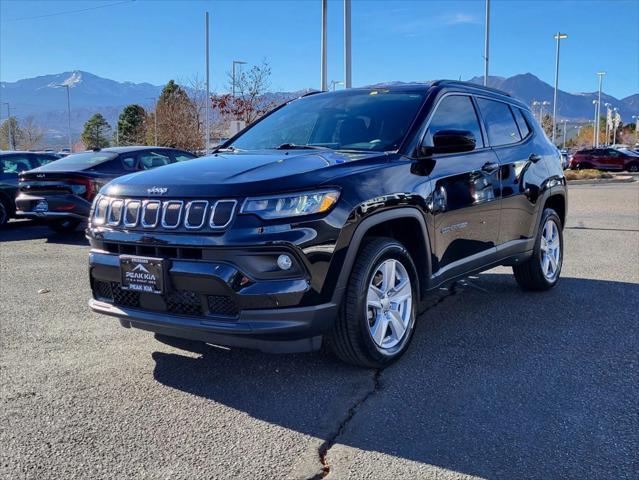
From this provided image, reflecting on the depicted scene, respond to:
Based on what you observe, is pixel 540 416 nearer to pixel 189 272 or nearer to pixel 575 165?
pixel 189 272

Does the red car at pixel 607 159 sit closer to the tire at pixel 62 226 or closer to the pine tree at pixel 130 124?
the pine tree at pixel 130 124

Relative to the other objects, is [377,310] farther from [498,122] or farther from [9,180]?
[9,180]

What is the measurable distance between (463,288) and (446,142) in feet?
8.14

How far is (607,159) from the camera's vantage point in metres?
40.8

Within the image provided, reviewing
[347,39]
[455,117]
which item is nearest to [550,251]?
[455,117]

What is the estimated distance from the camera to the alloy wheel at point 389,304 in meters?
3.96

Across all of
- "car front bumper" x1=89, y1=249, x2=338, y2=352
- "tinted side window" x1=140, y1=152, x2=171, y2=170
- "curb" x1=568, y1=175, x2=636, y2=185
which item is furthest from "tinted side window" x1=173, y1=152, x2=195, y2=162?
"curb" x1=568, y1=175, x2=636, y2=185

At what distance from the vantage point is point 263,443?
10.2 feet

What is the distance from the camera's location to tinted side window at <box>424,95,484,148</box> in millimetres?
4629

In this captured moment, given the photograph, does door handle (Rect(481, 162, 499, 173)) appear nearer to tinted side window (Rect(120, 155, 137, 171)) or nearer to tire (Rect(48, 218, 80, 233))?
tinted side window (Rect(120, 155, 137, 171))

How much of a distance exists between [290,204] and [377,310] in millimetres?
985

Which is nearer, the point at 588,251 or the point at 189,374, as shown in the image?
the point at 189,374

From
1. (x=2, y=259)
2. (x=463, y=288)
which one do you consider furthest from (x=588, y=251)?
(x=2, y=259)

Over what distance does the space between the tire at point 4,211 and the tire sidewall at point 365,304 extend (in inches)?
395
